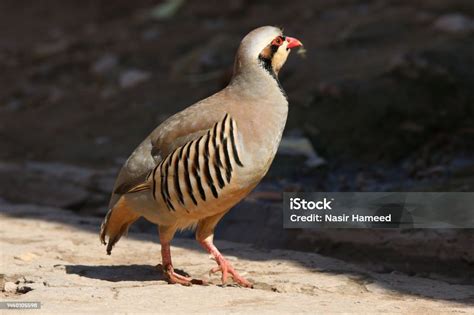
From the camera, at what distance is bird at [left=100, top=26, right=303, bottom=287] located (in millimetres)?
5020

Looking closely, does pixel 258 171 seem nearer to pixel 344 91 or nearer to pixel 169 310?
pixel 169 310

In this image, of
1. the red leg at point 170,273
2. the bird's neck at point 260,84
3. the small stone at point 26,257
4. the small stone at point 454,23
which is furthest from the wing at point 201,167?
the small stone at point 454,23

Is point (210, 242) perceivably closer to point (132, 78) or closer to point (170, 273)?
point (170, 273)

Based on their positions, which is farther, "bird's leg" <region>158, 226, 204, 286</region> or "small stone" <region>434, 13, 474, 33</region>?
"small stone" <region>434, 13, 474, 33</region>

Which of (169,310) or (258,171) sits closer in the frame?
(169,310)

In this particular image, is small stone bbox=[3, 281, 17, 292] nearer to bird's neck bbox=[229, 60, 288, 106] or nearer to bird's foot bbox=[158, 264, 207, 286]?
bird's foot bbox=[158, 264, 207, 286]

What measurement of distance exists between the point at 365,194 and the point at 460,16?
11.6ft

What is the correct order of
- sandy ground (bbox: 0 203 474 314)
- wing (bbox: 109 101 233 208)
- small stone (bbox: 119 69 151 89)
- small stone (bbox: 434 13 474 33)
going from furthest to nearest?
small stone (bbox: 119 69 151 89)
small stone (bbox: 434 13 474 33)
wing (bbox: 109 101 233 208)
sandy ground (bbox: 0 203 474 314)

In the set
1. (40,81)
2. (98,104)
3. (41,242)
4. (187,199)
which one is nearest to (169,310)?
(187,199)

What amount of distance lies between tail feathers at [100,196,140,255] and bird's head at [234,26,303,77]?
1.00 metres

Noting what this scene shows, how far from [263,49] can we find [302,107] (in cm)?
355

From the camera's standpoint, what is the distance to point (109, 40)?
511 inches

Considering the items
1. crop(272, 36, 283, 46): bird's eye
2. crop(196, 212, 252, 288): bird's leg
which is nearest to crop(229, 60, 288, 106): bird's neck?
crop(272, 36, 283, 46): bird's eye

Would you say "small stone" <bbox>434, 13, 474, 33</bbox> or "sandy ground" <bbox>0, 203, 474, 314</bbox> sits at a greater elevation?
"small stone" <bbox>434, 13, 474, 33</bbox>
